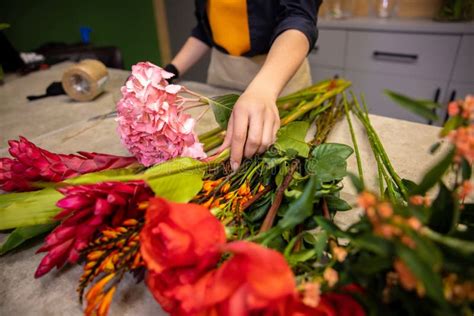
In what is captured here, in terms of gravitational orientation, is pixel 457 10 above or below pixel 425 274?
above

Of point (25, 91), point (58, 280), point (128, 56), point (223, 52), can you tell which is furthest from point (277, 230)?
point (128, 56)

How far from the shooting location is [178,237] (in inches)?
9.7

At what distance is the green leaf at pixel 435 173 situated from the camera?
0.21m

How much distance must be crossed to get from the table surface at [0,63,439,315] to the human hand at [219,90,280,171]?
0.18m

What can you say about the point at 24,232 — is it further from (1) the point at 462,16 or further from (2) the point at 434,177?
(1) the point at 462,16

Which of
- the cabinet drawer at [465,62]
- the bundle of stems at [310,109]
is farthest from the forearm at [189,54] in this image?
the cabinet drawer at [465,62]

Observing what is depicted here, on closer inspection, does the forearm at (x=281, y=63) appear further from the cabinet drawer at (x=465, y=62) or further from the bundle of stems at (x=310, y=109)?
the cabinet drawer at (x=465, y=62)

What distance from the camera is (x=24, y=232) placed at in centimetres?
43

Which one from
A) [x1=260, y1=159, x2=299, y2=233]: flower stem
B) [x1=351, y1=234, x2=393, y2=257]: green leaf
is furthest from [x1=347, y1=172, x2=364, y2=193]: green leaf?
[x1=260, y1=159, x2=299, y2=233]: flower stem

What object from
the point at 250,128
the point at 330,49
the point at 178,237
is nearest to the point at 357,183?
the point at 178,237

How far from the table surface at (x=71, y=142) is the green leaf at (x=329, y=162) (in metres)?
0.10

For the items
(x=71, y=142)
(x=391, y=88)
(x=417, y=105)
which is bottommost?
(x=391, y=88)

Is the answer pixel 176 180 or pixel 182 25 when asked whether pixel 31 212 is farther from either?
pixel 182 25

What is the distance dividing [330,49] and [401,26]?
1.35ft
